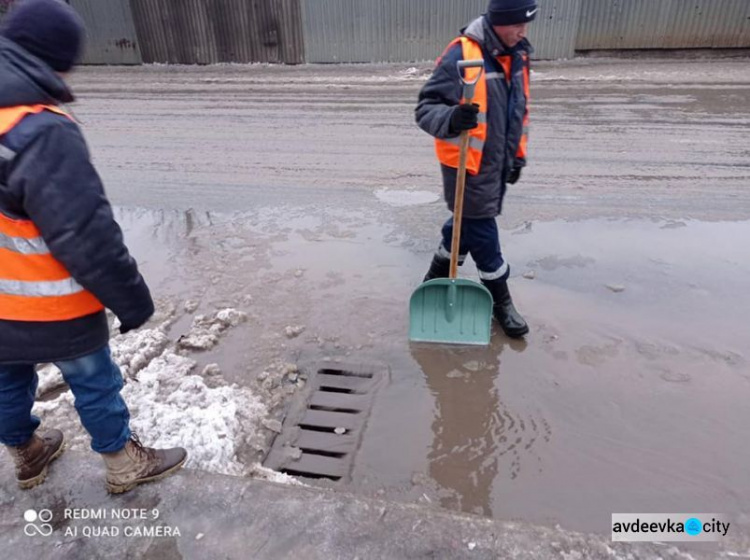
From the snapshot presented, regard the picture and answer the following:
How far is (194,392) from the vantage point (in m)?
3.02

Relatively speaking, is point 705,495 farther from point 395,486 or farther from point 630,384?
point 395,486

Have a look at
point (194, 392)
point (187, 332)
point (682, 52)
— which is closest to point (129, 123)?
point (187, 332)

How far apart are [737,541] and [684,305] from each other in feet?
6.16

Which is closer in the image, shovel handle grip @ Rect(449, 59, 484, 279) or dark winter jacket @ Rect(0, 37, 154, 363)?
dark winter jacket @ Rect(0, 37, 154, 363)

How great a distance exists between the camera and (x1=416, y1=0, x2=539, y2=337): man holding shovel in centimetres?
283

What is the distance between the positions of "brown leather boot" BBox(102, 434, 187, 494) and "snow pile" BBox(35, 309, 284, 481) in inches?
7.5

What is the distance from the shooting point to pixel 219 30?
14977mm

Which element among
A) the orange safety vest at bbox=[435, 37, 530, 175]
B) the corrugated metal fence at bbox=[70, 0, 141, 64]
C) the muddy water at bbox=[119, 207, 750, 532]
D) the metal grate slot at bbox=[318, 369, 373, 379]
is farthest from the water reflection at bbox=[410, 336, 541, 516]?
the corrugated metal fence at bbox=[70, 0, 141, 64]

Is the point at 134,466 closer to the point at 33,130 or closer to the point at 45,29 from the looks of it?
the point at 33,130

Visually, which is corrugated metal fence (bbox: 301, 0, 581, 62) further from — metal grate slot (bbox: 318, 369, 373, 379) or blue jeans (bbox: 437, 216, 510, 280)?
metal grate slot (bbox: 318, 369, 373, 379)

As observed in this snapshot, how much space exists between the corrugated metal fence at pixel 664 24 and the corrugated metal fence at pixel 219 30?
737 centimetres

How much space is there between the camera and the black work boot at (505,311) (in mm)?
3484

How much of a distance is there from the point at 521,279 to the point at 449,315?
95cm

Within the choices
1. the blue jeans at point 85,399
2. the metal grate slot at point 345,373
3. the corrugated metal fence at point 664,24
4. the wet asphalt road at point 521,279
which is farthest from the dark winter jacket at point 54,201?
the corrugated metal fence at point 664,24
